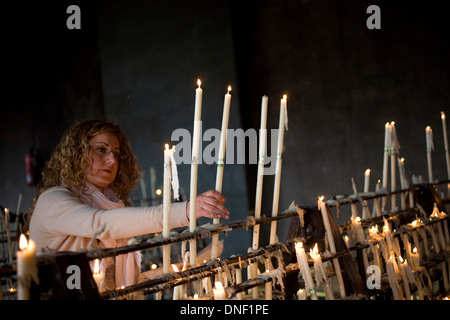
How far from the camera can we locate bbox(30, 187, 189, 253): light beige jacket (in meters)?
1.62

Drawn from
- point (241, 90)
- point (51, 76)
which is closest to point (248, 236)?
point (241, 90)

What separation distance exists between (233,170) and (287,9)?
1946 mm

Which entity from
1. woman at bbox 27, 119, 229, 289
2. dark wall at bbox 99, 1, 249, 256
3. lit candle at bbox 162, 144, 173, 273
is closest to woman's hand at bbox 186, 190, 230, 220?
woman at bbox 27, 119, 229, 289

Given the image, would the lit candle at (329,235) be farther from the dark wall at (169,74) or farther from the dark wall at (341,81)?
the dark wall at (169,74)

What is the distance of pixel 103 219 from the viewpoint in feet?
5.42

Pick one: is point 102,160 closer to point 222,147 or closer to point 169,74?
point 222,147

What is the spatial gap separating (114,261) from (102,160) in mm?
476

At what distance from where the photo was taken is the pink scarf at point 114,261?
6.42 feet

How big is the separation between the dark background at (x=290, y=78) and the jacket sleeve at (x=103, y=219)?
366 cm

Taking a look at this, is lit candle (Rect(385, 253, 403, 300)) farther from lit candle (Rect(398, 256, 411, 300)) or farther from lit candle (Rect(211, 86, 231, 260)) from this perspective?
lit candle (Rect(211, 86, 231, 260))

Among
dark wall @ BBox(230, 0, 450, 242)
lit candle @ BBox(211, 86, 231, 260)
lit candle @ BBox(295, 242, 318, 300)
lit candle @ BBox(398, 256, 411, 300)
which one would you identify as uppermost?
dark wall @ BBox(230, 0, 450, 242)

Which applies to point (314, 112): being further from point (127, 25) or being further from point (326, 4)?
Answer: point (127, 25)

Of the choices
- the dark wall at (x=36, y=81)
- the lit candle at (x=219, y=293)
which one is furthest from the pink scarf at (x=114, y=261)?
the dark wall at (x=36, y=81)

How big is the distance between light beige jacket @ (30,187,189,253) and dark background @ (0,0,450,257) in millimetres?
3632
